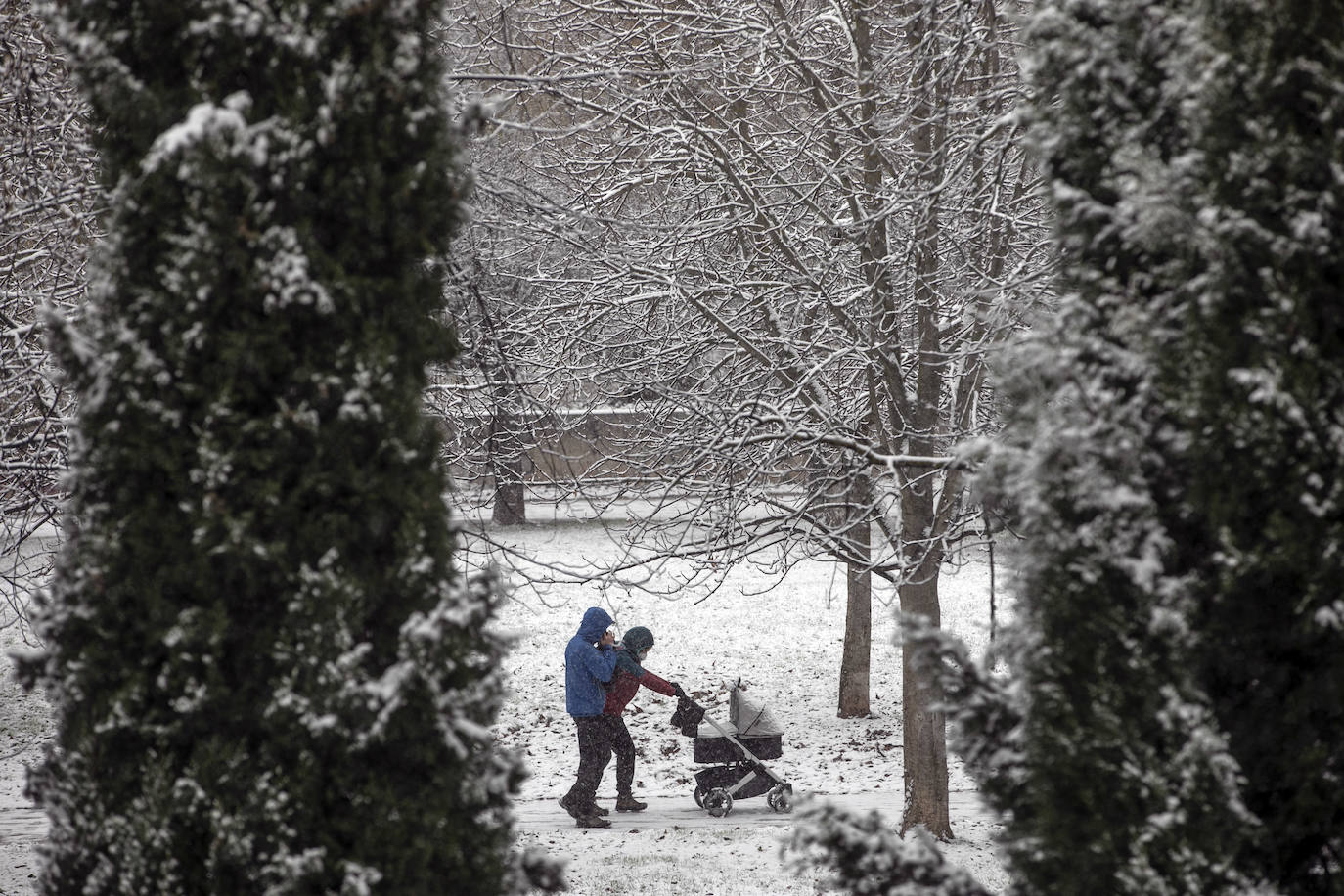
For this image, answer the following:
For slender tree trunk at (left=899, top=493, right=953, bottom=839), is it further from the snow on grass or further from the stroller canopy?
the stroller canopy

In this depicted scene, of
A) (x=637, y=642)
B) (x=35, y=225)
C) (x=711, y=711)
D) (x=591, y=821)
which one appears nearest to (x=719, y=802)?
(x=591, y=821)

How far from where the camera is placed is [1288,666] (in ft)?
8.55

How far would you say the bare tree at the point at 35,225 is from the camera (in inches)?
202

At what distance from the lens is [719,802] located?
922cm

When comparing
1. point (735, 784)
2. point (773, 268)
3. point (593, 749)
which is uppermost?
point (773, 268)

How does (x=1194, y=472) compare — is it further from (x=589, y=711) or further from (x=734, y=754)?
(x=734, y=754)

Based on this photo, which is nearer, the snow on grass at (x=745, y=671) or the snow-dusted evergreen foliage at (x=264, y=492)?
the snow-dusted evergreen foliage at (x=264, y=492)

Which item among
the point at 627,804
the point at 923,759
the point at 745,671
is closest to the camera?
the point at 923,759

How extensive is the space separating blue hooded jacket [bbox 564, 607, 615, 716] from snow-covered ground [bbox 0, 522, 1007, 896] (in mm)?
535

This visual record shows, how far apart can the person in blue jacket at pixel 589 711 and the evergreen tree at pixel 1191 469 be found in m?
6.24

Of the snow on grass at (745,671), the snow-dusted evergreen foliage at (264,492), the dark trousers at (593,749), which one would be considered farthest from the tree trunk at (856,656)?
the snow-dusted evergreen foliage at (264,492)

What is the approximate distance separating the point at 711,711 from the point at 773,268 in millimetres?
6941

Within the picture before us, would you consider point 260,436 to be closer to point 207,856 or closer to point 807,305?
point 207,856

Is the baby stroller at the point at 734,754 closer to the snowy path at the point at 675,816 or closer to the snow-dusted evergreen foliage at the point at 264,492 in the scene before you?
the snowy path at the point at 675,816
